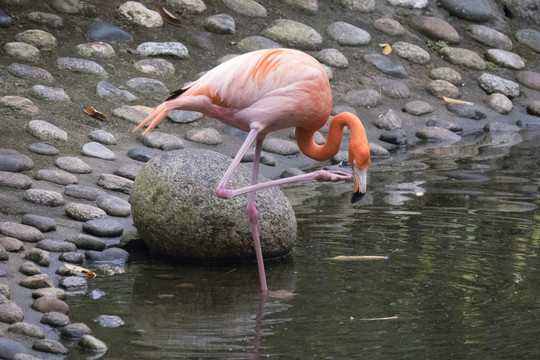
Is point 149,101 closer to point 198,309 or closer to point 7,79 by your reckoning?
point 7,79

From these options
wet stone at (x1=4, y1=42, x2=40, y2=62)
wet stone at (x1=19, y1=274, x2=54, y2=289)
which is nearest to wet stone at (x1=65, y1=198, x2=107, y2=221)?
wet stone at (x1=19, y1=274, x2=54, y2=289)

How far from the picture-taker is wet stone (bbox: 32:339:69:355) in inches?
151

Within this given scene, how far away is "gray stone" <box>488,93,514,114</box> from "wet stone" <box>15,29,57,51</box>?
549 centimetres

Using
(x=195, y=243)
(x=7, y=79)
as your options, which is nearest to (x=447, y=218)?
(x=195, y=243)

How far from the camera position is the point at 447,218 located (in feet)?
21.8

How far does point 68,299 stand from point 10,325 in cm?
66

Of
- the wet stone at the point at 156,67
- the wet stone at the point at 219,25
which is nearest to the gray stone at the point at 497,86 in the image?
the wet stone at the point at 219,25

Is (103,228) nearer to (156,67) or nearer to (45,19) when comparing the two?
(156,67)

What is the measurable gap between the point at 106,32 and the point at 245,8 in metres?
2.09

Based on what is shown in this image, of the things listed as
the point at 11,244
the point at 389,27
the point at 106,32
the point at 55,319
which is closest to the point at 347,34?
the point at 389,27

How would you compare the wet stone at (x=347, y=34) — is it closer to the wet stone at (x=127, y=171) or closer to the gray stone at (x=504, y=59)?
the gray stone at (x=504, y=59)

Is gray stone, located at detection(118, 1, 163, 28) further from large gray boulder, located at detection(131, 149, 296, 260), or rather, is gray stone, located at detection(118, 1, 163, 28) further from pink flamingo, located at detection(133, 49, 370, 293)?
pink flamingo, located at detection(133, 49, 370, 293)

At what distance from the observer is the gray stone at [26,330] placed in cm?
400

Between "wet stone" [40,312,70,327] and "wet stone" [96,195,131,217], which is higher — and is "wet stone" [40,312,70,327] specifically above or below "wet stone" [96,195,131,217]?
above
